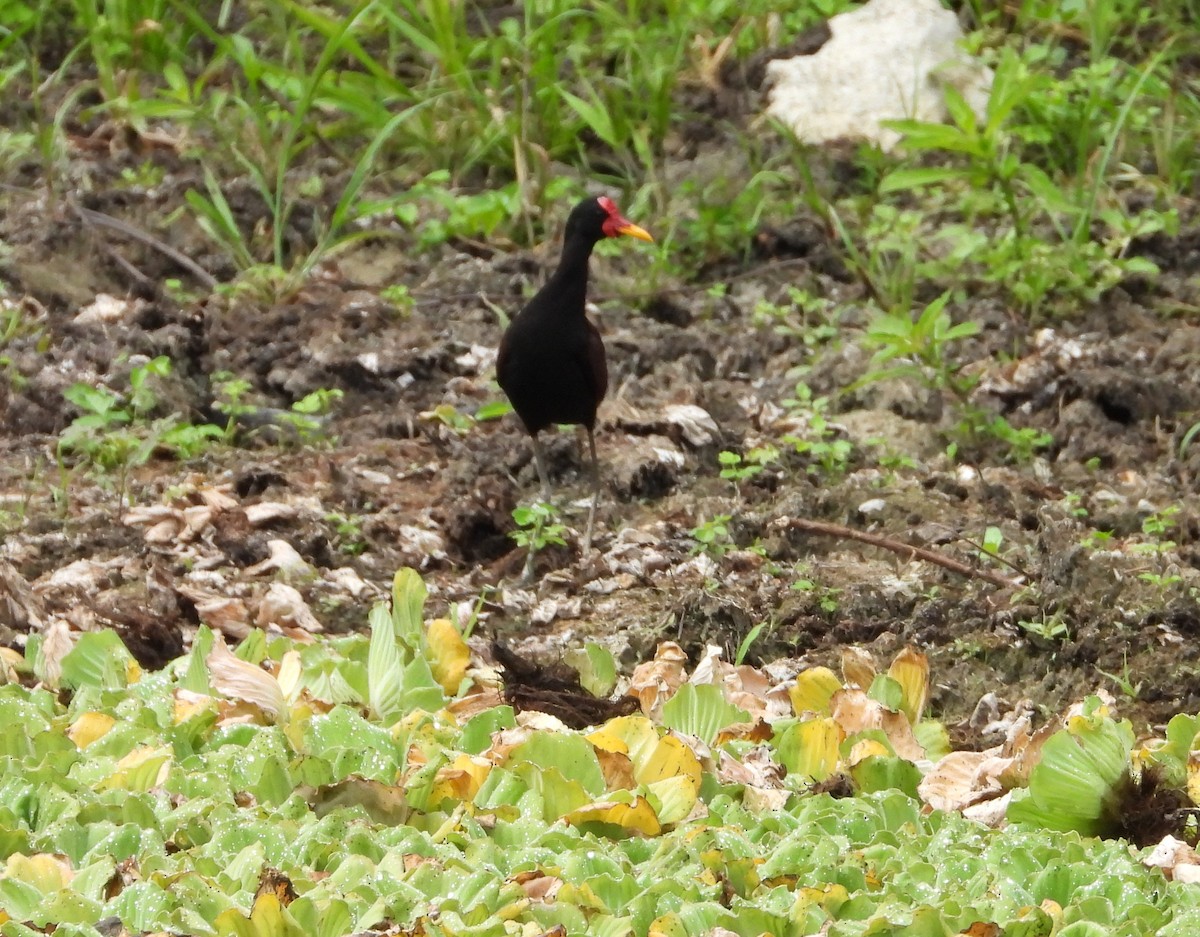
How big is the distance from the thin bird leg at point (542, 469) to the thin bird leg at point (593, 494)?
0.15 meters

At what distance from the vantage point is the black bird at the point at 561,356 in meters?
5.59

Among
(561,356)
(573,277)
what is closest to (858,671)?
(561,356)

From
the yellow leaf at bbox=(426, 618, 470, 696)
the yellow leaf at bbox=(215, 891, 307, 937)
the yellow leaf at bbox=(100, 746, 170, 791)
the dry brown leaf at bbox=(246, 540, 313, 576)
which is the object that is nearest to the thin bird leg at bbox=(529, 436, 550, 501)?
the dry brown leaf at bbox=(246, 540, 313, 576)

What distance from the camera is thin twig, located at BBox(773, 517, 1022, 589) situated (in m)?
4.71

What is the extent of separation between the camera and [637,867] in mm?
2773

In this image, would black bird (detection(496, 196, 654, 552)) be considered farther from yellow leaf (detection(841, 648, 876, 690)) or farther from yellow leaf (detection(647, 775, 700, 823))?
yellow leaf (detection(647, 775, 700, 823))

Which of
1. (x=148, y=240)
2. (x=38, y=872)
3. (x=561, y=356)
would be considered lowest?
(x=148, y=240)

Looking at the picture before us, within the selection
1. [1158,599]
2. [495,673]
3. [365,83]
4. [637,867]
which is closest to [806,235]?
[365,83]

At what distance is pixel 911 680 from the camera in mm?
3881

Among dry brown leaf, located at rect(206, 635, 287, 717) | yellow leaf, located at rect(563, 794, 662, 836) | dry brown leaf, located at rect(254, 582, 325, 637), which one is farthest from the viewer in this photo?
dry brown leaf, located at rect(254, 582, 325, 637)

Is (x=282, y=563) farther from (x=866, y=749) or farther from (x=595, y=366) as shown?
(x=866, y=749)

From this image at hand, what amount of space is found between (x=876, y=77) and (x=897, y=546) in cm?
→ 399

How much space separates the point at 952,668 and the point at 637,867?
1.74 m

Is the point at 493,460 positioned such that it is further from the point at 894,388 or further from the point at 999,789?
the point at 999,789
